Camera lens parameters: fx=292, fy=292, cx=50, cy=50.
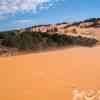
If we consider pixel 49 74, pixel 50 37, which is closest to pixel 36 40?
pixel 50 37

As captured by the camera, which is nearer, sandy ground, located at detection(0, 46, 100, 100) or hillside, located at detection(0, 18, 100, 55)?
sandy ground, located at detection(0, 46, 100, 100)

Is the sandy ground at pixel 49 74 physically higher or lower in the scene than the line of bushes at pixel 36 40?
lower

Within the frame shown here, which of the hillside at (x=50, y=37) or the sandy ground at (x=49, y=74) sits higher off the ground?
the hillside at (x=50, y=37)

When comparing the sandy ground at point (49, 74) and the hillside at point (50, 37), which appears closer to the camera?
the sandy ground at point (49, 74)

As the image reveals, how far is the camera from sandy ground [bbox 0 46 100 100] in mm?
2092

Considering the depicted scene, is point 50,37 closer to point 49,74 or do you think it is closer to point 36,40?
point 36,40

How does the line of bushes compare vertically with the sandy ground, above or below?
above

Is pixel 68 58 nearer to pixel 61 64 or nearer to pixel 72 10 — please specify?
pixel 61 64

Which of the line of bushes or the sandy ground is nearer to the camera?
the sandy ground

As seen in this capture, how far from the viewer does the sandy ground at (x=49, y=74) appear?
2092mm

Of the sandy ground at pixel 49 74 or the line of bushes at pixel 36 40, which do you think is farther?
the line of bushes at pixel 36 40

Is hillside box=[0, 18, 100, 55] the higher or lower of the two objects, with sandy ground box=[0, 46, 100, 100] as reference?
higher

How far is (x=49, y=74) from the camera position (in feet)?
7.13

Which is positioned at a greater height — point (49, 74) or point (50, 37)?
point (50, 37)
